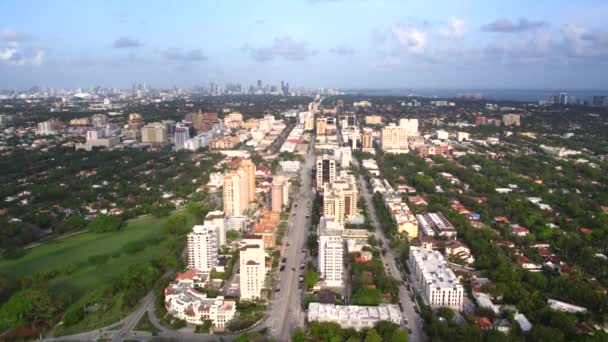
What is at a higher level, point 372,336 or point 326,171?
point 326,171

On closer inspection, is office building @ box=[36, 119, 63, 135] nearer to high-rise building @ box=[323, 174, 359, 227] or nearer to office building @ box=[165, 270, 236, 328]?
high-rise building @ box=[323, 174, 359, 227]

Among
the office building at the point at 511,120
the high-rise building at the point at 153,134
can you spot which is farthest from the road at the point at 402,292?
the office building at the point at 511,120

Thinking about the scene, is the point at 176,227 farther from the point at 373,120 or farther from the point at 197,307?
the point at 373,120

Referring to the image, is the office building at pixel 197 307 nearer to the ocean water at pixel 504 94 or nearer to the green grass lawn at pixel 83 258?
the green grass lawn at pixel 83 258

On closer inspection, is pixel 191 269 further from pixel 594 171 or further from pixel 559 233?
pixel 594 171

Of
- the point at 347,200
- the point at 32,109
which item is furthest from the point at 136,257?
the point at 32,109

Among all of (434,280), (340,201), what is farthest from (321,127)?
(434,280)
